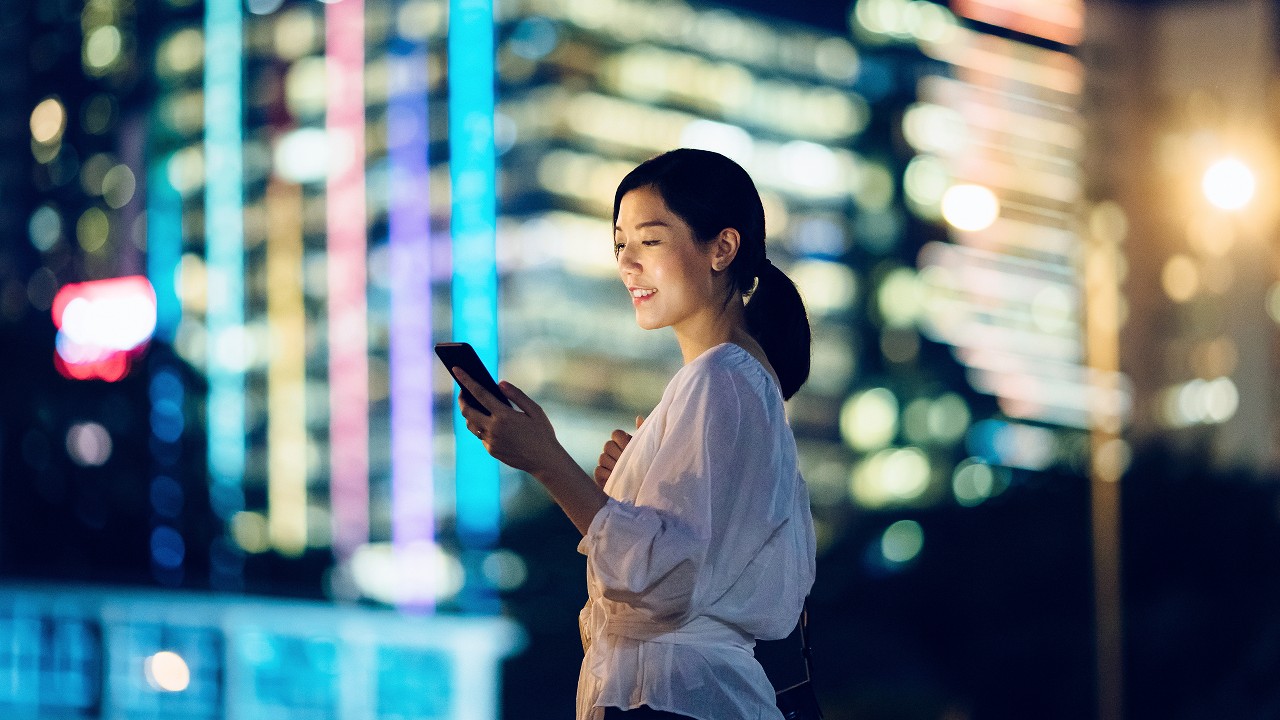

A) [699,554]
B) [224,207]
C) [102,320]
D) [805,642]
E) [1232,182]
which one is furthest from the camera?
[224,207]

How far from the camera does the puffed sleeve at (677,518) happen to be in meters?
2.13

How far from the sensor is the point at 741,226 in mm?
2447

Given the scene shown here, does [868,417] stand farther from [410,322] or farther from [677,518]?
[677,518]

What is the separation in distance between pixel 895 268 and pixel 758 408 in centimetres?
8025

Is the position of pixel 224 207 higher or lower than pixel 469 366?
higher

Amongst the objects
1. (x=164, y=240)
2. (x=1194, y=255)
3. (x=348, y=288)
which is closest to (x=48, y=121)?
(x=164, y=240)

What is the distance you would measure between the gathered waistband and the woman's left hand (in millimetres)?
295

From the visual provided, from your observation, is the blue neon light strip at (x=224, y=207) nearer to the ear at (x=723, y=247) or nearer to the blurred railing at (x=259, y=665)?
the blurred railing at (x=259, y=665)

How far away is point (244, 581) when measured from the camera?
52.8 meters

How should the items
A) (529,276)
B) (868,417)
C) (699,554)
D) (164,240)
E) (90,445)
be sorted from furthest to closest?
(868,417) → (529,276) → (164,240) → (90,445) → (699,554)

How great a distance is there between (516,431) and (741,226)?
1.78ft

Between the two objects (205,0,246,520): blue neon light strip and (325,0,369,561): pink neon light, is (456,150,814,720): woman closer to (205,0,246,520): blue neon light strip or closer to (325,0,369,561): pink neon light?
(205,0,246,520): blue neon light strip

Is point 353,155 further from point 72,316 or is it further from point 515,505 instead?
point 72,316

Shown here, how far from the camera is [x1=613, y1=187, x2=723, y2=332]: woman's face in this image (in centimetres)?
240
